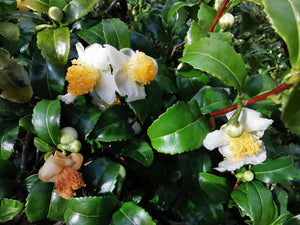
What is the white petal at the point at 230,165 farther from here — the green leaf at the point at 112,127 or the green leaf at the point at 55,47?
the green leaf at the point at 55,47

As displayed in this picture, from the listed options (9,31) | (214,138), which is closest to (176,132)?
(214,138)

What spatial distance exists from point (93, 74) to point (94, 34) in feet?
0.73

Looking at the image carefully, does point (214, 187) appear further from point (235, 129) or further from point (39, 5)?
point (39, 5)

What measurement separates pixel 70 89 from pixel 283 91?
47cm

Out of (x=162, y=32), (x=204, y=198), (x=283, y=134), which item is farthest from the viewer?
(x=283, y=134)

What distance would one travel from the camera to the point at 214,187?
29.7 inches

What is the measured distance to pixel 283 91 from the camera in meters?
0.44

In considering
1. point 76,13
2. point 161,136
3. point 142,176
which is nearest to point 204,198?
point 142,176

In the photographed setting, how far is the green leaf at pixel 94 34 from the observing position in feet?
2.33

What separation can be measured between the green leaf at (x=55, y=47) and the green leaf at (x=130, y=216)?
1.46ft

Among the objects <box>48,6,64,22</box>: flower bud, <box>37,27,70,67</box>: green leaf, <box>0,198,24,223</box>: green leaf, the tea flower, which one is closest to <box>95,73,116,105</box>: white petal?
the tea flower

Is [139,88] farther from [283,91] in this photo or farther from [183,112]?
[283,91]

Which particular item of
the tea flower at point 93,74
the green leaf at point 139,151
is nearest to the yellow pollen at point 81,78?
the tea flower at point 93,74

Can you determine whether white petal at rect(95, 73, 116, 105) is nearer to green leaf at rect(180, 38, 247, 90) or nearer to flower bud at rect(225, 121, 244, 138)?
green leaf at rect(180, 38, 247, 90)
